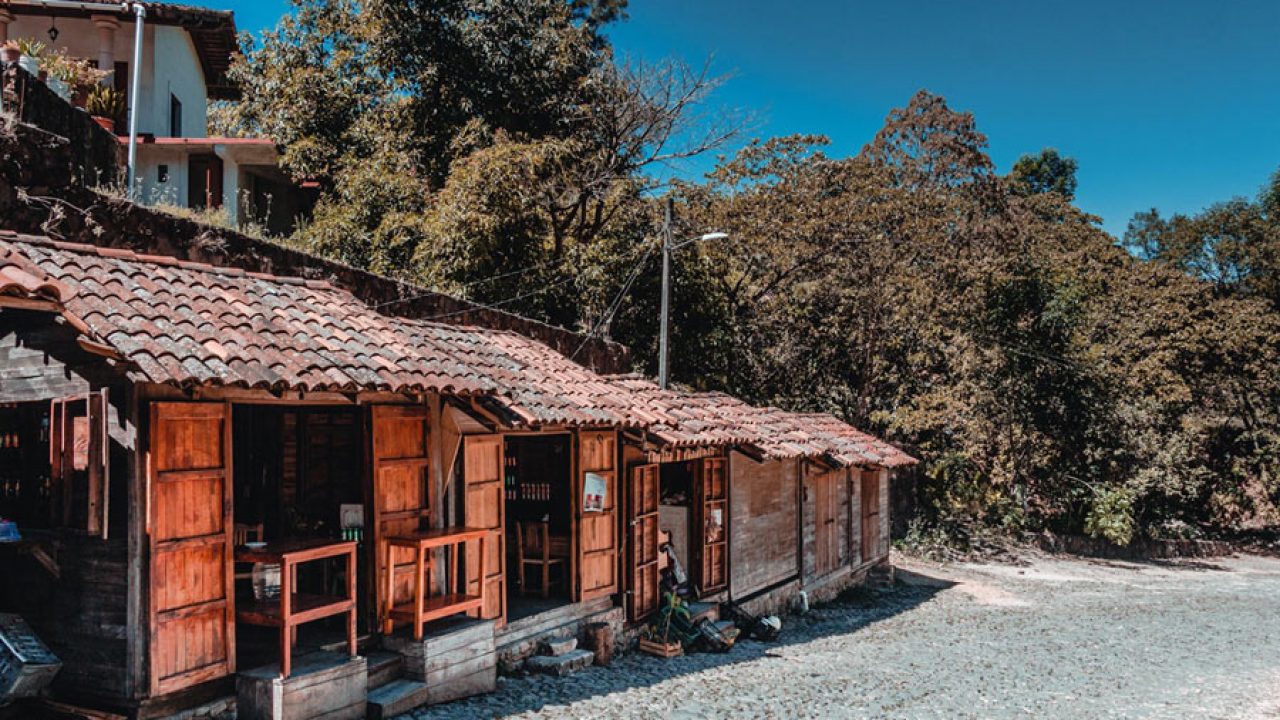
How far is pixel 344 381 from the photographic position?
6.58m

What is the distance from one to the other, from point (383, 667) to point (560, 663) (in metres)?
2.47

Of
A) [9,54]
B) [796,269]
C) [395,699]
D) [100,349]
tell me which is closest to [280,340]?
[100,349]

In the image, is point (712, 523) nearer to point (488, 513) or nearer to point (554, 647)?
point (554, 647)

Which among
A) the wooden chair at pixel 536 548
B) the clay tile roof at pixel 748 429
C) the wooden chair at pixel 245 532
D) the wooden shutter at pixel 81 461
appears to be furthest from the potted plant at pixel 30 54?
the clay tile roof at pixel 748 429

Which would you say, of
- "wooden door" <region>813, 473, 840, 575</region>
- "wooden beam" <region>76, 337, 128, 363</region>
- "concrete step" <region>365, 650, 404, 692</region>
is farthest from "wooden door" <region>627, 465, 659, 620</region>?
"wooden beam" <region>76, 337, 128, 363</region>

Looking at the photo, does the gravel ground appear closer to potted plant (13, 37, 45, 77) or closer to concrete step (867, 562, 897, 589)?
concrete step (867, 562, 897, 589)

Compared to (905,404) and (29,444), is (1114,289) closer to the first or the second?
(905,404)

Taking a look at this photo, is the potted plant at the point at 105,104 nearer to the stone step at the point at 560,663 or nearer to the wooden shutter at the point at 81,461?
the wooden shutter at the point at 81,461

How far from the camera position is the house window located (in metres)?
17.8

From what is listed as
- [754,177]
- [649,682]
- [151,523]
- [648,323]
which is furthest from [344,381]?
[754,177]

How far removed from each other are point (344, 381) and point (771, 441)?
8349 mm

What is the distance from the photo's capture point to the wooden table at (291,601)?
6.45 m

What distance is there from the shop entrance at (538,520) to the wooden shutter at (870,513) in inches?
369

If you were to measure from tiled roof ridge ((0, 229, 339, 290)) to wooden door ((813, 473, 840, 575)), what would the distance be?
10.6 metres
